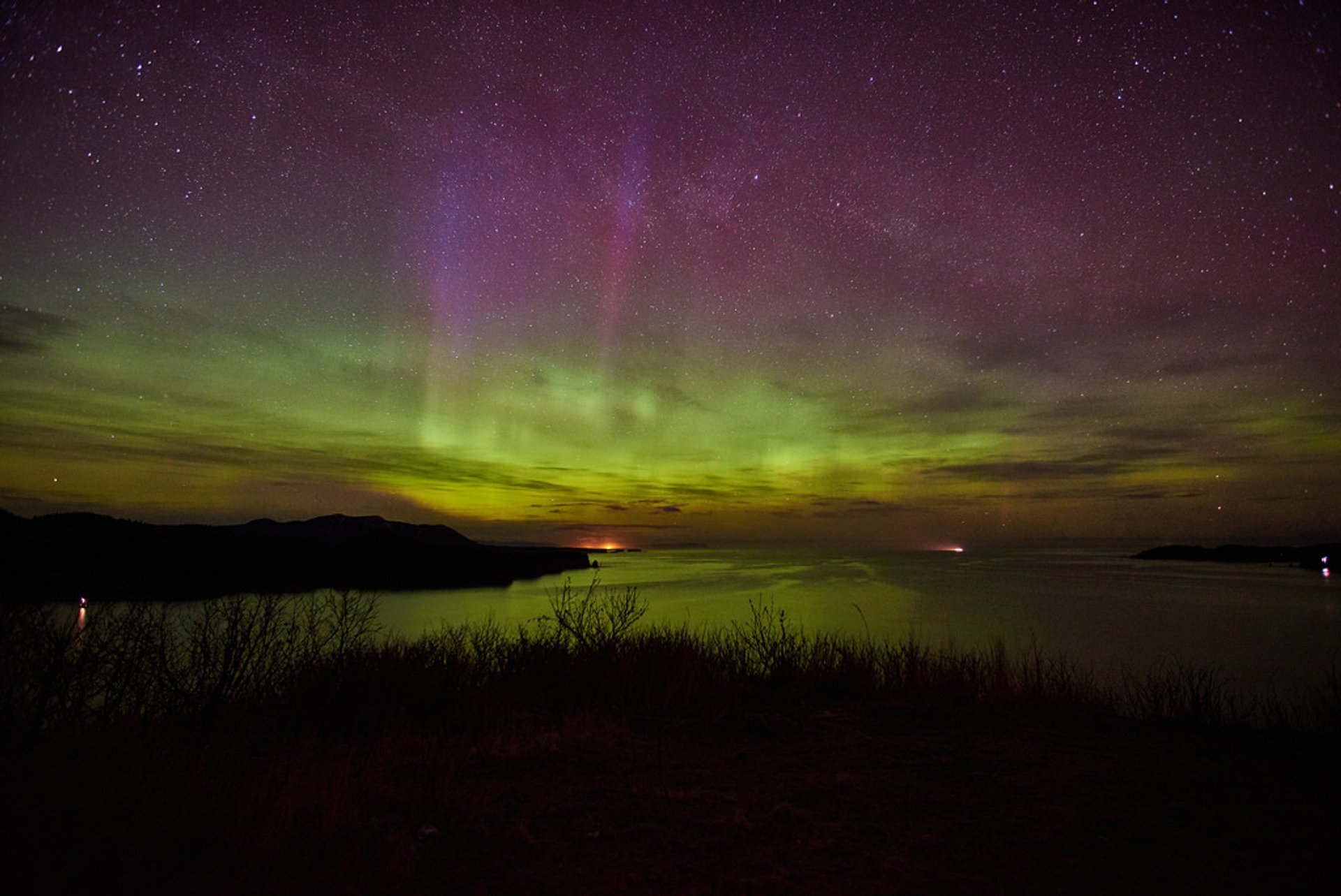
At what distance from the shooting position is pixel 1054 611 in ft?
130

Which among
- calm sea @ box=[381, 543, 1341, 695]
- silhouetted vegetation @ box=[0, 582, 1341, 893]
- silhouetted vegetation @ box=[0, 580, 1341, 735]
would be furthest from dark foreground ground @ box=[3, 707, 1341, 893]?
calm sea @ box=[381, 543, 1341, 695]

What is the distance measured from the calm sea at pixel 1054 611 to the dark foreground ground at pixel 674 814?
5.83 m

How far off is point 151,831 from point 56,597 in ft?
12.0

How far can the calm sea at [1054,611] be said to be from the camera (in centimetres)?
2355

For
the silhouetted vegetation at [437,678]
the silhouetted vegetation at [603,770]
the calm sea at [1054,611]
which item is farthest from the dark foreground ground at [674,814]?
the calm sea at [1054,611]

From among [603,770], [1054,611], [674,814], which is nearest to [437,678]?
[603,770]

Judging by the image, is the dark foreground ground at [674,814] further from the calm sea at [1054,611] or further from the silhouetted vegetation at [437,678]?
the calm sea at [1054,611]

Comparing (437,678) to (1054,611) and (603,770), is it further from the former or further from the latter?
(1054,611)

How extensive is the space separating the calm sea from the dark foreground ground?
19.1ft

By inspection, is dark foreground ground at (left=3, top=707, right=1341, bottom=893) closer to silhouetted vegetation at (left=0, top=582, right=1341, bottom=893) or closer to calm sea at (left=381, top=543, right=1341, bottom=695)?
silhouetted vegetation at (left=0, top=582, right=1341, bottom=893)

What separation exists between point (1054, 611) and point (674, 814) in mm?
42915

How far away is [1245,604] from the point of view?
136 ft

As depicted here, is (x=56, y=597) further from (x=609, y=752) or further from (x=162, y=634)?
(x=609, y=752)

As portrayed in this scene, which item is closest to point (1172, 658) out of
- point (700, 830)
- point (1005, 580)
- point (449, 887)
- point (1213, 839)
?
point (1213, 839)
